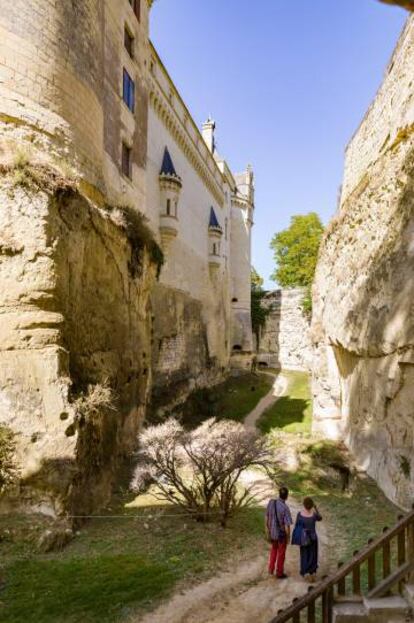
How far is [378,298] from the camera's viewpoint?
1029 cm

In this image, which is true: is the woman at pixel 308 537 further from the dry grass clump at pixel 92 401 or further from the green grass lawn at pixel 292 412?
the green grass lawn at pixel 292 412

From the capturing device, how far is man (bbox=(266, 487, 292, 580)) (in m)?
6.69

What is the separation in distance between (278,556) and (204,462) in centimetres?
268

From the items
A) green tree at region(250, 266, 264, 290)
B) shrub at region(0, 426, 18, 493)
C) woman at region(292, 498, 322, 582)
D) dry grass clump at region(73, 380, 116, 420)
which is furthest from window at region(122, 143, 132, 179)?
green tree at region(250, 266, 264, 290)

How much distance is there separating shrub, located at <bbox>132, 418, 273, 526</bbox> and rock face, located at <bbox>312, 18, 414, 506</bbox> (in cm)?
303

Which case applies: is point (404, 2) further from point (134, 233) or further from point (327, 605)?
point (134, 233)

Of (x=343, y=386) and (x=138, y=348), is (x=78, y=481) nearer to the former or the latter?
(x=138, y=348)

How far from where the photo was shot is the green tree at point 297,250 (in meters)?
38.4

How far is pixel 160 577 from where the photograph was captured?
267 inches

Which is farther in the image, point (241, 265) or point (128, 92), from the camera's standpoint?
point (241, 265)

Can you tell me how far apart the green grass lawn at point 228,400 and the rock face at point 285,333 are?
3277 millimetres

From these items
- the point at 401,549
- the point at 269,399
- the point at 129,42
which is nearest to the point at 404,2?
the point at 401,549

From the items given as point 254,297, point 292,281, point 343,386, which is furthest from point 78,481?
point 292,281

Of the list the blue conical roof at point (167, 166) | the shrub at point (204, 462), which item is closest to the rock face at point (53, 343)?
the shrub at point (204, 462)
